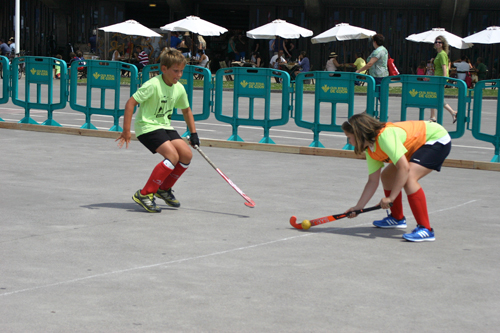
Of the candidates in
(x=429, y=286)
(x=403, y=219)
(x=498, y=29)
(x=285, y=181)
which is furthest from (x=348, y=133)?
(x=498, y=29)

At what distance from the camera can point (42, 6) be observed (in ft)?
129

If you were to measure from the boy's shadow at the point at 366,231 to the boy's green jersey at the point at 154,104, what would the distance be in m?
1.82

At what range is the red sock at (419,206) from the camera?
604 centimetres

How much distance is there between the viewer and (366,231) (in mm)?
6465

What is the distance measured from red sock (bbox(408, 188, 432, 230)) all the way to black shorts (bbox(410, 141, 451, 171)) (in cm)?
23

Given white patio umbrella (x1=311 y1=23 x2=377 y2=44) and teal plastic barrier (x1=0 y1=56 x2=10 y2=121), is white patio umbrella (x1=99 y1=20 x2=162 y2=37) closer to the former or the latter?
white patio umbrella (x1=311 y1=23 x2=377 y2=44)

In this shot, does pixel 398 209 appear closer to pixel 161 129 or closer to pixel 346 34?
pixel 161 129

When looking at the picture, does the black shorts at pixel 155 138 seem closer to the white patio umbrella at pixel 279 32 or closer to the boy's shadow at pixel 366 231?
the boy's shadow at pixel 366 231

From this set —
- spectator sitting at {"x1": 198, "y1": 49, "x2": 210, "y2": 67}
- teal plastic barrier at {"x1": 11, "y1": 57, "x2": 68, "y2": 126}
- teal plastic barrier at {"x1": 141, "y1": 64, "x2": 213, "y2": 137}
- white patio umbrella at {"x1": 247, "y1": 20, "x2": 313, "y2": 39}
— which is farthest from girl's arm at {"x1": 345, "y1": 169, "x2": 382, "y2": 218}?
white patio umbrella at {"x1": 247, "y1": 20, "x2": 313, "y2": 39}

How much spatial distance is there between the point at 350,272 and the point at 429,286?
55 centimetres

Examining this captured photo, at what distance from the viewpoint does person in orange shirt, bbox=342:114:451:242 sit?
5.85 metres

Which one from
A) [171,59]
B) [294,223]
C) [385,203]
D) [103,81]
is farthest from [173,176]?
[103,81]

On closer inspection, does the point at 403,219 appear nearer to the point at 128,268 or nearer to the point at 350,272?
the point at 350,272

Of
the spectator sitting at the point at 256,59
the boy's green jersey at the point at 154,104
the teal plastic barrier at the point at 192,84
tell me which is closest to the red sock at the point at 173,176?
the boy's green jersey at the point at 154,104
